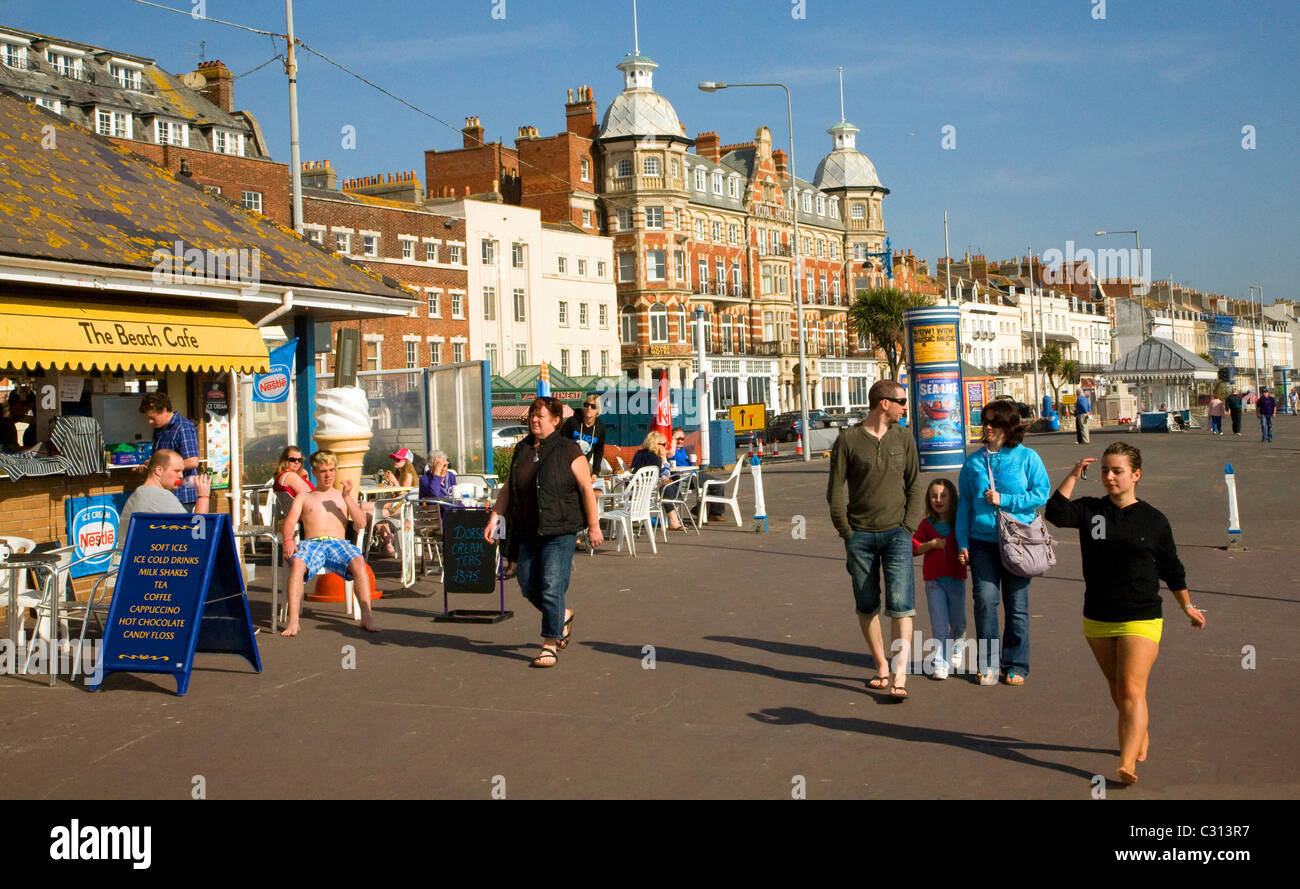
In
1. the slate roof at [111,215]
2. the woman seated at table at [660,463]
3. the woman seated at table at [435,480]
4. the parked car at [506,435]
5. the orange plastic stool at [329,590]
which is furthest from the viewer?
the parked car at [506,435]

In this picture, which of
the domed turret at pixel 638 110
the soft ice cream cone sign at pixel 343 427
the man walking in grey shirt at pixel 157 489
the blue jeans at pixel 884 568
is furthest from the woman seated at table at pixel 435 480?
the domed turret at pixel 638 110

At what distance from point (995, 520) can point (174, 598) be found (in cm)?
541

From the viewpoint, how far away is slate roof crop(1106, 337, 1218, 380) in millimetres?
57906

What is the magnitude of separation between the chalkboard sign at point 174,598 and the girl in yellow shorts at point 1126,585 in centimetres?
542

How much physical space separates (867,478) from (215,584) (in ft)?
14.7

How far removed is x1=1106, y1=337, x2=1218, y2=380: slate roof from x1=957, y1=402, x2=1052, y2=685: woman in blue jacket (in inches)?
2178

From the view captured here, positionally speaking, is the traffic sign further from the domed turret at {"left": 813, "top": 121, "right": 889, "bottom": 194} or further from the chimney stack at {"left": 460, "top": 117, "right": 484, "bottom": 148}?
the domed turret at {"left": 813, "top": 121, "right": 889, "bottom": 194}

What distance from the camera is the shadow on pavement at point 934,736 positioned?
6004 mm

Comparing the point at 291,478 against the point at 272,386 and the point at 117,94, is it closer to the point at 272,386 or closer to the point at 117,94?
the point at 272,386

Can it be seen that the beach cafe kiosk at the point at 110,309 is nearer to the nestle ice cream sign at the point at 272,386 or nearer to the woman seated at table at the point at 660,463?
the nestle ice cream sign at the point at 272,386

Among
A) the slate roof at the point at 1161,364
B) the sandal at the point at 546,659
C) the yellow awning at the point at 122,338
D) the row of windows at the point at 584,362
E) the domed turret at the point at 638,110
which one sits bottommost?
the sandal at the point at 546,659

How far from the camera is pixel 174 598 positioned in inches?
318

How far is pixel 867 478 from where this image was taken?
294 inches
